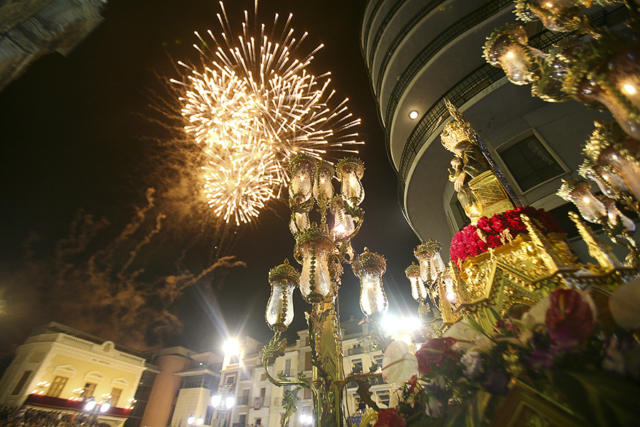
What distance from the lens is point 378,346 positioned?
12.1ft

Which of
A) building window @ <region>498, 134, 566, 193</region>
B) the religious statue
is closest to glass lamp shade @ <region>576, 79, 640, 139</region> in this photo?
the religious statue

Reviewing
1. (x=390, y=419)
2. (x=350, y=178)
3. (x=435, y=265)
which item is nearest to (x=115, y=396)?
(x=435, y=265)

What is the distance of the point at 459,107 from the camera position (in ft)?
30.1

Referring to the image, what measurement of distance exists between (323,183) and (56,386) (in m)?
27.3

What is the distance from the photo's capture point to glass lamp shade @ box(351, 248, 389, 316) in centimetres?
440

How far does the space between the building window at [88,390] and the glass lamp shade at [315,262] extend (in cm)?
2729

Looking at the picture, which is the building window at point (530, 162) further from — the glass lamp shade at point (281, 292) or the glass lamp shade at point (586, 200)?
the glass lamp shade at point (281, 292)

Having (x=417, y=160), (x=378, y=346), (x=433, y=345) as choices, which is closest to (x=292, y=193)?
(x=378, y=346)

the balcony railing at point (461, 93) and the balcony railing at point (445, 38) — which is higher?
the balcony railing at point (445, 38)

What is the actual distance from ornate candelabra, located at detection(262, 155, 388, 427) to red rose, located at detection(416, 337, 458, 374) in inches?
63.3

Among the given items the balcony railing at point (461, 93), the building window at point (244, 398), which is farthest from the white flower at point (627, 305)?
the building window at point (244, 398)

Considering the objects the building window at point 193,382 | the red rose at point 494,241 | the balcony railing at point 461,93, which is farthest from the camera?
the building window at point 193,382

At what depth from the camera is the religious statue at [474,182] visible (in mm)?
4472

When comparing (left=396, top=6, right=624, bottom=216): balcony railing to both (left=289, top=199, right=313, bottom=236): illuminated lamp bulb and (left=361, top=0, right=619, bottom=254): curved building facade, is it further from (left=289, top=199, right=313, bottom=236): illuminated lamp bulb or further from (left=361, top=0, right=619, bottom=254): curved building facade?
(left=289, top=199, right=313, bottom=236): illuminated lamp bulb
